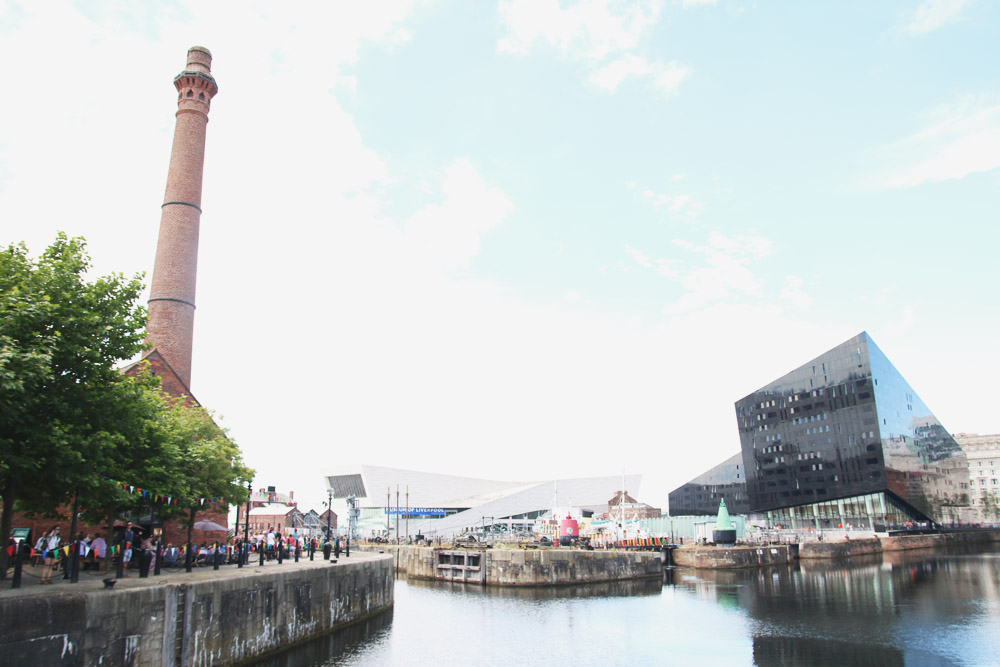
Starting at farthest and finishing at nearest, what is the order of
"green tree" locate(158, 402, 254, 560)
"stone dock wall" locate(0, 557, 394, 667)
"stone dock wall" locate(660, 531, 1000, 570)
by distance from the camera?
"stone dock wall" locate(660, 531, 1000, 570), "green tree" locate(158, 402, 254, 560), "stone dock wall" locate(0, 557, 394, 667)

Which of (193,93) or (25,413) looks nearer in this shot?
(25,413)

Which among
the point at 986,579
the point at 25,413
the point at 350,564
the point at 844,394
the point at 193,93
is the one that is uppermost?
the point at 193,93

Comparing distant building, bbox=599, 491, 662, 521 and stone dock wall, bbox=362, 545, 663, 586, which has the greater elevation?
distant building, bbox=599, 491, 662, 521

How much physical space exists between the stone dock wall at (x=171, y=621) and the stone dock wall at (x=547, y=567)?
1033 inches

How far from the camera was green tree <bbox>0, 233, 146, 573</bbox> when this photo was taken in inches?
692

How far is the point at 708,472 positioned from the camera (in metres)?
131

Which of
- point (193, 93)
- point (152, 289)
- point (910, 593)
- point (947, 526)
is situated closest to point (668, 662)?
point (910, 593)

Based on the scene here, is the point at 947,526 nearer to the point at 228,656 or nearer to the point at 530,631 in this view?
the point at 530,631

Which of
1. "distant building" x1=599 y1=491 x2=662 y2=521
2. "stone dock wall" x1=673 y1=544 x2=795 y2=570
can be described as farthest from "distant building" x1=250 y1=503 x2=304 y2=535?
"stone dock wall" x1=673 y1=544 x2=795 y2=570

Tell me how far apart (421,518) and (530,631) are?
315 ft

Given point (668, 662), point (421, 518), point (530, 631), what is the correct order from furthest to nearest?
point (421, 518) < point (530, 631) < point (668, 662)

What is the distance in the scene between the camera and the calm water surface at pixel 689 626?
27312mm

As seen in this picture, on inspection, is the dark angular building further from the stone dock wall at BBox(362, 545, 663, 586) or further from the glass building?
the stone dock wall at BBox(362, 545, 663, 586)

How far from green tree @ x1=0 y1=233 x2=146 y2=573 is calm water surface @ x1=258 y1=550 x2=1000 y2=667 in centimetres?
1020
